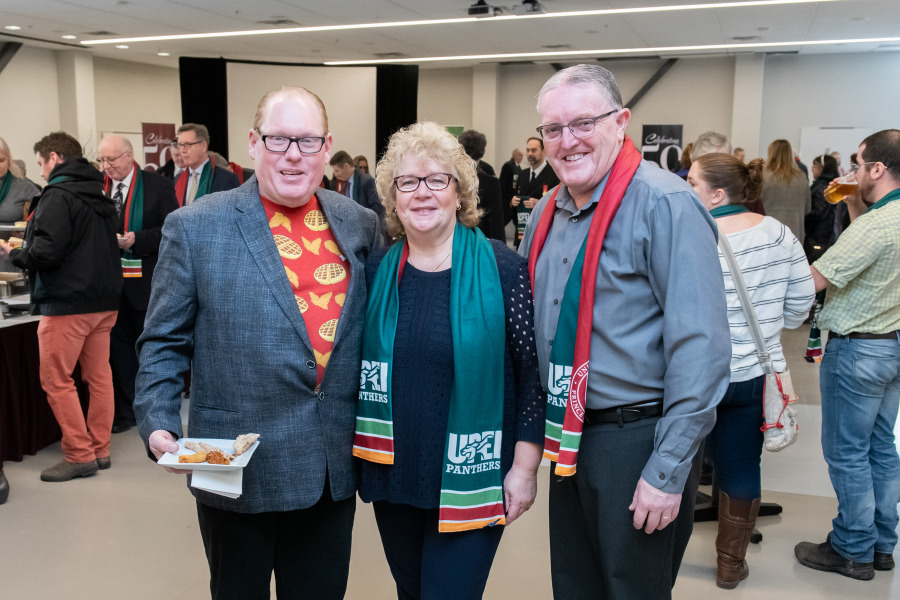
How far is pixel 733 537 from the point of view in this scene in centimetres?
279

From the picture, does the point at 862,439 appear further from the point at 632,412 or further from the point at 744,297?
the point at 632,412

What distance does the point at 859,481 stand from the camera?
2.86 meters

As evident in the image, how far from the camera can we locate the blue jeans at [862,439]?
277 centimetres

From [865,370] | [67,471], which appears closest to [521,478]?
[865,370]

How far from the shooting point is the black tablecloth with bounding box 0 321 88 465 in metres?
3.90

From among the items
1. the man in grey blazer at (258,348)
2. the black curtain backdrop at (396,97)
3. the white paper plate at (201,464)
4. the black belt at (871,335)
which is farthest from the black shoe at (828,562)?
the black curtain backdrop at (396,97)

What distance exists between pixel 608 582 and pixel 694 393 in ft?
1.57

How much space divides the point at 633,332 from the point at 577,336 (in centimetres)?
12

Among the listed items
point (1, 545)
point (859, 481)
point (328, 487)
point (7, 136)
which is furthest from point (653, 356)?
point (7, 136)

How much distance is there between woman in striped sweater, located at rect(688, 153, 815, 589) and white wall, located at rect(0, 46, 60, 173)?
517 inches

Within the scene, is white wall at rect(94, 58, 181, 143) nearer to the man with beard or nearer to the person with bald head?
the person with bald head

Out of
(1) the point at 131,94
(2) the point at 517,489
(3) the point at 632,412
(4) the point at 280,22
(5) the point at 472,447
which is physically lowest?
(2) the point at 517,489

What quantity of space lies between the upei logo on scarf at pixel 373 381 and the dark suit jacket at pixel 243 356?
→ 3 centimetres

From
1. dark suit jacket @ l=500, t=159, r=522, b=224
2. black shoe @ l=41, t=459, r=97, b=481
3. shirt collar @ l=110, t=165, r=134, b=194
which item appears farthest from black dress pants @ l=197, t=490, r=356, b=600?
dark suit jacket @ l=500, t=159, r=522, b=224
